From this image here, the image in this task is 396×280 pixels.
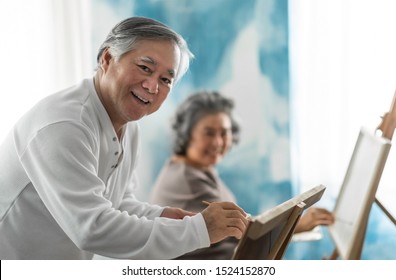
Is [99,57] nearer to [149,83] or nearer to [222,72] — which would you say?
[149,83]

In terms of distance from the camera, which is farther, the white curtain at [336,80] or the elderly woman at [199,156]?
the white curtain at [336,80]

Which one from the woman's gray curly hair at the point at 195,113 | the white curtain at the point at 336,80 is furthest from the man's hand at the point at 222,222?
the white curtain at the point at 336,80

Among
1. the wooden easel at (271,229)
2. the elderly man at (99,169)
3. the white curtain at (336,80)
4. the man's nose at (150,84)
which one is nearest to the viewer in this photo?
the wooden easel at (271,229)

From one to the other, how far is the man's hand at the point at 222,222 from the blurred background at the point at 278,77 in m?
1.87

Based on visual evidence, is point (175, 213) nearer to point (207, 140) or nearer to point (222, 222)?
point (222, 222)

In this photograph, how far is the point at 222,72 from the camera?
3229mm

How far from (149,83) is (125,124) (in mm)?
192

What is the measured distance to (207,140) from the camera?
292cm

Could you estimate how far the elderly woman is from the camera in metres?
2.65

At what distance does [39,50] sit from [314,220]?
1.65 metres

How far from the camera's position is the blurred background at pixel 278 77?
305 centimetres

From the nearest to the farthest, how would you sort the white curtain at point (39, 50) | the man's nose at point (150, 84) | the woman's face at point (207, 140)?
the man's nose at point (150, 84)
the white curtain at point (39, 50)
the woman's face at point (207, 140)

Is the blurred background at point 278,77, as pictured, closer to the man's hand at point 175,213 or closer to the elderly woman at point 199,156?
the elderly woman at point 199,156

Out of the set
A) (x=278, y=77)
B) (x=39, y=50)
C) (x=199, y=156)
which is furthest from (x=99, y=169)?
(x=278, y=77)
